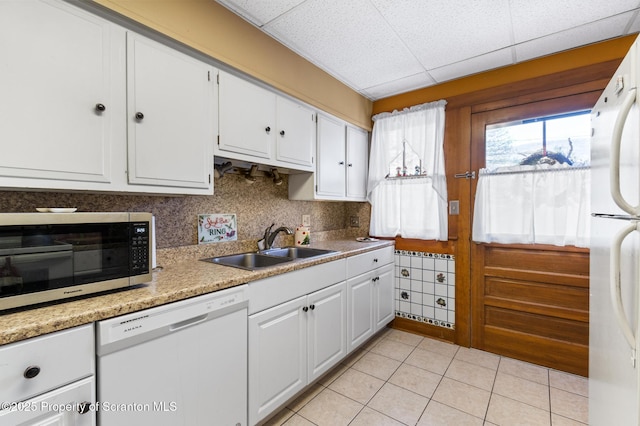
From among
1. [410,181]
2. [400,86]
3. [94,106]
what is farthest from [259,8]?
[410,181]

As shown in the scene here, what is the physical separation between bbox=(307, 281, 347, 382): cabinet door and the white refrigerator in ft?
4.58

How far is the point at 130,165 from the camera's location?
1.30m

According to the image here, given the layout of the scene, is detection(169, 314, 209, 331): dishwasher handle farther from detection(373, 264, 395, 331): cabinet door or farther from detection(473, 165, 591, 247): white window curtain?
detection(473, 165, 591, 247): white window curtain

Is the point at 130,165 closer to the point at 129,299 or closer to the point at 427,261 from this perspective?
the point at 129,299

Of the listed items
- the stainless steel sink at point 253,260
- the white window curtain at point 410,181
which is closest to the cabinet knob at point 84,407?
the stainless steel sink at point 253,260

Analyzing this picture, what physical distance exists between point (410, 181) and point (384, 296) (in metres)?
1.16

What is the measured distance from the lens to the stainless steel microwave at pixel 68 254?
2.91 ft

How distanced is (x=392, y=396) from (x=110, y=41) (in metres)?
2.53

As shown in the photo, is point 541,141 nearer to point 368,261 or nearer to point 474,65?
Answer: point 474,65

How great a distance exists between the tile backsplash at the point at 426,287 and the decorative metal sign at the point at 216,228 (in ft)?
5.63

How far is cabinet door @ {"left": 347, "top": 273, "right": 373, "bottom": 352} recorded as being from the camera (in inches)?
87.6

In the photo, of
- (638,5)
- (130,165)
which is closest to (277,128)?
(130,165)

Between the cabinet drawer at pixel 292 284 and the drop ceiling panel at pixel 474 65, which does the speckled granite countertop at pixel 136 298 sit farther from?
the drop ceiling panel at pixel 474 65

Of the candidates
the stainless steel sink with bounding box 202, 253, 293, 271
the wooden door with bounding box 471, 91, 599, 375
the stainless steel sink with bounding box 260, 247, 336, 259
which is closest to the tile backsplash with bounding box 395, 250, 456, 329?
the wooden door with bounding box 471, 91, 599, 375
